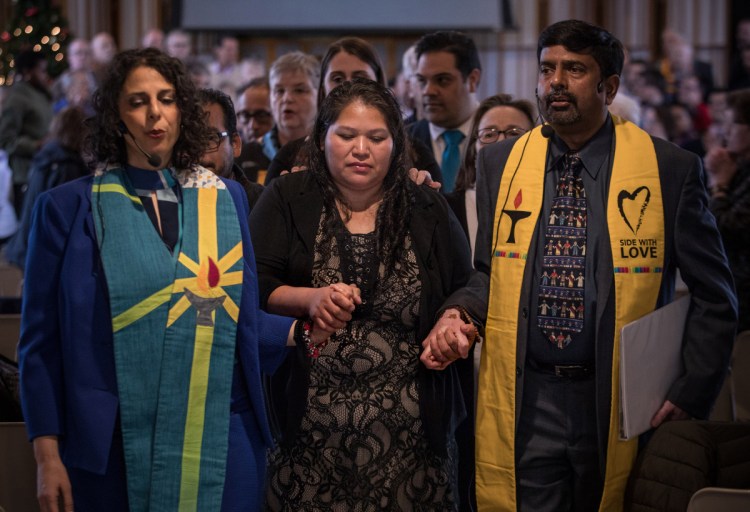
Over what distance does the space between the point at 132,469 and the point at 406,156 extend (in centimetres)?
106

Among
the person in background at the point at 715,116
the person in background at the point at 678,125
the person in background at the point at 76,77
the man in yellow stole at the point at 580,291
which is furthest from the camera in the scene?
the person in background at the point at 678,125

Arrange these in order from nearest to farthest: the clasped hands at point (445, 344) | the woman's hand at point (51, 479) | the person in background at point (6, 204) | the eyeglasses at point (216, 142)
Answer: the woman's hand at point (51, 479), the clasped hands at point (445, 344), the eyeglasses at point (216, 142), the person in background at point (6, 204)

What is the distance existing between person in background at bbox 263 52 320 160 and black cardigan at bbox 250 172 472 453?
1.53 m

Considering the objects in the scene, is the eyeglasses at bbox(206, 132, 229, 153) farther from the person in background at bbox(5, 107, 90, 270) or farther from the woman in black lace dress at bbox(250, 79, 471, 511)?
the person in background at bbox(5, 107, 90, 270)

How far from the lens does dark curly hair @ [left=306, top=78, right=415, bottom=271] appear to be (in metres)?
2.64

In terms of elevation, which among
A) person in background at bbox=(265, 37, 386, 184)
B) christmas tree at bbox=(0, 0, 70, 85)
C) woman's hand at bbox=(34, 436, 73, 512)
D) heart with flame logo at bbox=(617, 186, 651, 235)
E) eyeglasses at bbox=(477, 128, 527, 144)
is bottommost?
woman's hand at bbox=(34, 436, 73, 512)

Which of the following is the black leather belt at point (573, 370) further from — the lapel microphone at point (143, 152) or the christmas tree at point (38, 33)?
the christmas tree at point (38, 33)

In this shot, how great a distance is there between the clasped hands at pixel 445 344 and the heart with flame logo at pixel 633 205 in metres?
0.52

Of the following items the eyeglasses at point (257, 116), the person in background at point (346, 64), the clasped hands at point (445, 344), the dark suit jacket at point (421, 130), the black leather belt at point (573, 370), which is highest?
the person in background at point (346, 64)

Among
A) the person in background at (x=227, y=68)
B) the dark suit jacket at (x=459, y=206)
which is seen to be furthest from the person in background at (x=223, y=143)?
the person in background at (x=227, y=68)

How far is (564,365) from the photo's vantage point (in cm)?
268

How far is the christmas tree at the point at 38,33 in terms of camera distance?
9875 mm

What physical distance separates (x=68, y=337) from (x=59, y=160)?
359 cm

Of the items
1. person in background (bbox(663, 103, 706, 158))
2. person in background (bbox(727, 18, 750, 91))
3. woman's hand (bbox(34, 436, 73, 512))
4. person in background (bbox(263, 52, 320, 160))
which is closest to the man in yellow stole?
woman's hand (bbox(34, 436, 73, 512))
